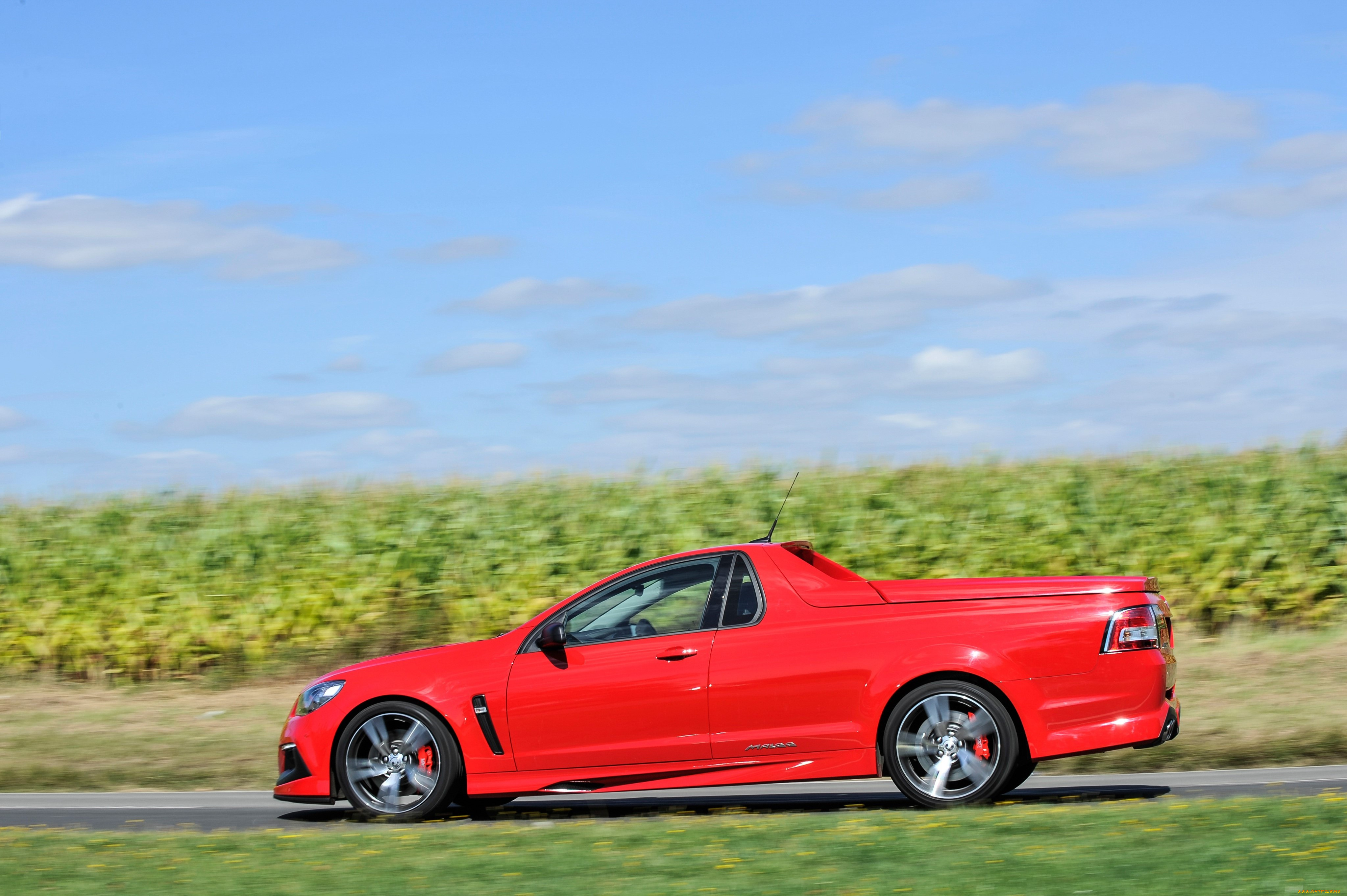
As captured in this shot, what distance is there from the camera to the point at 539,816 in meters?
9.19

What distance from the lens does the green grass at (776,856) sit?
6.11 meters

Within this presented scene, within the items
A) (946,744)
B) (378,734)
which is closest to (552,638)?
(378,734)

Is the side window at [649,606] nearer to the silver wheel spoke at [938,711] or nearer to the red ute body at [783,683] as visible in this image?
the red ute body at [783,683]

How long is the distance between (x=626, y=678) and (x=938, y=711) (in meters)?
1.81

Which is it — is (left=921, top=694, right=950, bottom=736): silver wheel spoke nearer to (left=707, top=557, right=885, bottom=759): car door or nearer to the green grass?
(left=707, top=557, right=885, bottom=759): car door

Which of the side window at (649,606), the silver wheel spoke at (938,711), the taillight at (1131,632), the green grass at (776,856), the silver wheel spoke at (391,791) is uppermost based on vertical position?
the side window at (649,606)

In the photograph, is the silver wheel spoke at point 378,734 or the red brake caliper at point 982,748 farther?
the silver wheel spoke at point 378,734

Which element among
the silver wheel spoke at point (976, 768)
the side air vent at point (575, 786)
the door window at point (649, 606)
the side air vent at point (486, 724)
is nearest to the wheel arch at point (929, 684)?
the silver wheel spoke at point (976, 768)

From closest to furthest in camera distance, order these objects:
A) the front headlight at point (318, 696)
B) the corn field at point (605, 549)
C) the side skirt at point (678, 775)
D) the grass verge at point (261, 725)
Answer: the side skirt at point (678, 775)
the front headlight at point (318, 696)
the grass verge at point (261, 725)
the corn field at point (605, 549)

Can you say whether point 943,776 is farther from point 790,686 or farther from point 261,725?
point 261,725

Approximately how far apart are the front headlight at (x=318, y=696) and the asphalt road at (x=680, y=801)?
2.38 ft

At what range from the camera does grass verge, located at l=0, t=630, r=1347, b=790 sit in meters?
11.8

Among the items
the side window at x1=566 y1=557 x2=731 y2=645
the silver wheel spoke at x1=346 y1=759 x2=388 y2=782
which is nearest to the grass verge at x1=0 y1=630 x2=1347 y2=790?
the silver wheel spoke at x1=346 y1=759 x2=388 y2=782

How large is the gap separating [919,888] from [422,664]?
3.87 metres
